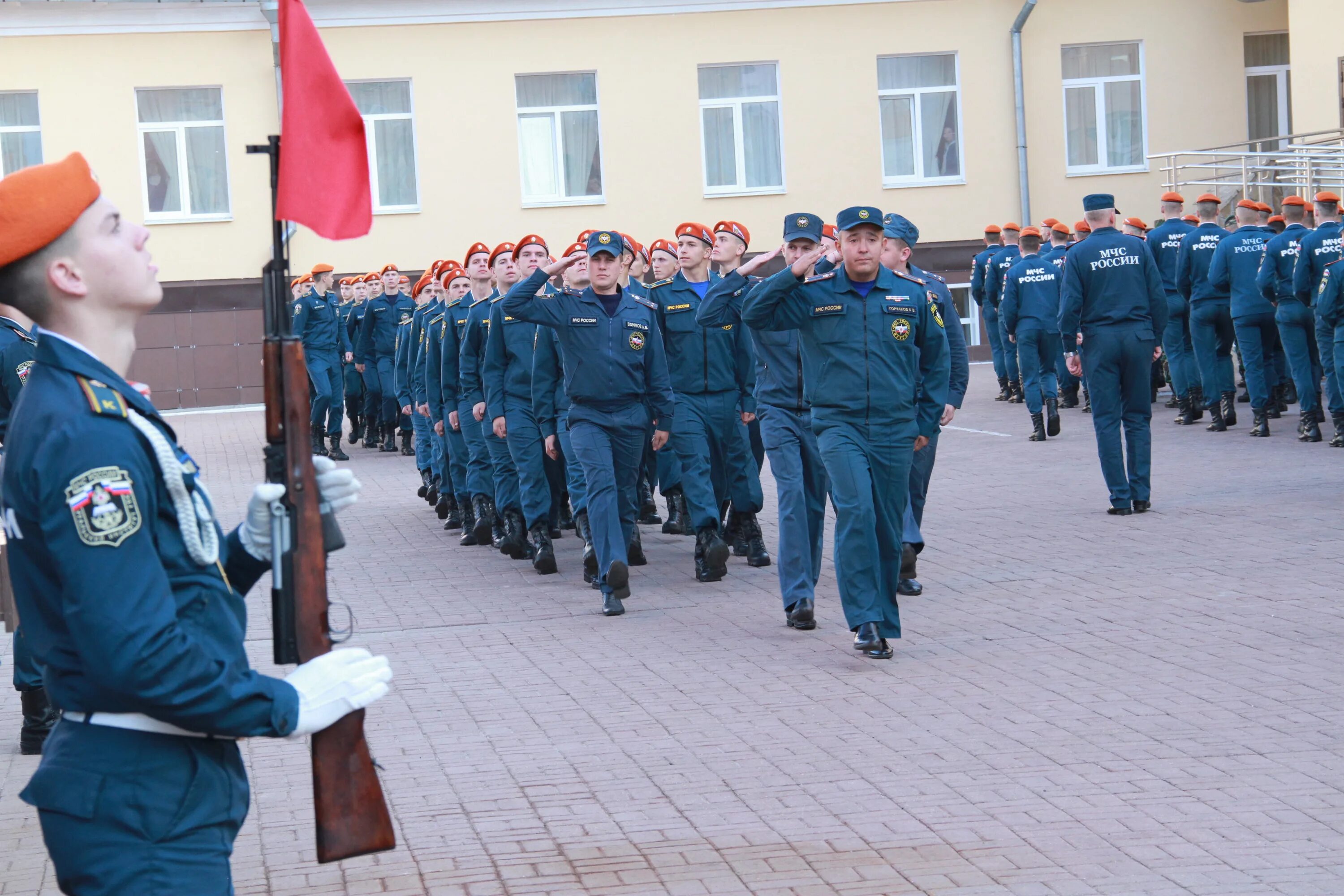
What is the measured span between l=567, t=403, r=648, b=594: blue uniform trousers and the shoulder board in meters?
6.83

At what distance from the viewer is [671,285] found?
36.7ft

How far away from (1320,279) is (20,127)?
2103 centimetres

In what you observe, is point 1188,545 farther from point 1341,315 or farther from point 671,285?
point 1341,315

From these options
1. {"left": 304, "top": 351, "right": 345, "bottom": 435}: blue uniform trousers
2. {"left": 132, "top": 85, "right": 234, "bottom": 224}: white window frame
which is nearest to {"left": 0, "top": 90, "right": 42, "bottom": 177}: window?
{"left": 132, "top": 85, "right": 234, "bottom": 224}: white window frame

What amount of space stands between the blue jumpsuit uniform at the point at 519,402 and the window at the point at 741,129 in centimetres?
1766

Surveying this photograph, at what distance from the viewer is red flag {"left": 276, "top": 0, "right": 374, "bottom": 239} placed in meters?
3.15

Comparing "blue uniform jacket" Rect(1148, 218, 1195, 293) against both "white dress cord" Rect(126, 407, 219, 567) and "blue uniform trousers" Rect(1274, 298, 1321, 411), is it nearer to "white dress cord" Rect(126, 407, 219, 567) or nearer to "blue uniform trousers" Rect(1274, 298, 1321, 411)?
"blue uniform trousers" Rect(1274, 298, 1321, 411)

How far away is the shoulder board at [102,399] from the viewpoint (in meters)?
2.56

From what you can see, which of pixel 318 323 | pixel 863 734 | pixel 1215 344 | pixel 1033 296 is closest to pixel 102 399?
pixel 863 734

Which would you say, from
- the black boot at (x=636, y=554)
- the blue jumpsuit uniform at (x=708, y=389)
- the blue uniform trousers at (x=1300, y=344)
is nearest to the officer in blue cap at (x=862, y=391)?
the blue jumpsuit uniform at (x=708, y=389)

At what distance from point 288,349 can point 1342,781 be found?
162 inches

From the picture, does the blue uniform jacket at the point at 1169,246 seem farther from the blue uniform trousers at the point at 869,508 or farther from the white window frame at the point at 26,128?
the white window frame at the point at 26,128

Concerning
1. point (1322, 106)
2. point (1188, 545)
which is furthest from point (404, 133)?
point (1188, 545)

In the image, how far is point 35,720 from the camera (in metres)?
6.80
